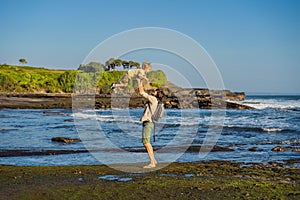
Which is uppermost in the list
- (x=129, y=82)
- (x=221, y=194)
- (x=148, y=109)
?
(x=129, y=82)

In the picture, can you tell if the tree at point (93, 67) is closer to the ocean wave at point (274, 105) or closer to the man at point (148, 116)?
the ocean wave at point (274, 105)

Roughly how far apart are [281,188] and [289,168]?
2.82m

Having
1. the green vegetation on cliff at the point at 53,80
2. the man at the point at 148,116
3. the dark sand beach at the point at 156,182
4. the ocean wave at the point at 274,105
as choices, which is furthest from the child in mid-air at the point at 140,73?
the green vegetation on cliff at the point at 53,80

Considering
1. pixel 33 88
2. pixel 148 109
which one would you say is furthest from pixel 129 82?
pixel 33 88

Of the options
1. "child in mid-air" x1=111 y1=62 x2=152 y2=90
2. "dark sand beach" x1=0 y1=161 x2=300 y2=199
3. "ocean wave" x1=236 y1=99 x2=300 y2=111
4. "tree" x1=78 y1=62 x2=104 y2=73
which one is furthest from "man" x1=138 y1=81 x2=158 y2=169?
"ocean wave" x1=236 y1=99 x2=300 y2=111

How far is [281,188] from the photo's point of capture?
8523 millimetres

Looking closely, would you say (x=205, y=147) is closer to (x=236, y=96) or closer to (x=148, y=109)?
(x=148, y=109)

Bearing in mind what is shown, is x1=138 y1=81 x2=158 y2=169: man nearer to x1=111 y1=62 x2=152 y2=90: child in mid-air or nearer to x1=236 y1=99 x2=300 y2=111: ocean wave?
x1=111 y1=62 x2=152 y2=90: child in mid-air

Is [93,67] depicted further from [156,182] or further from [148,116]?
[156,182]

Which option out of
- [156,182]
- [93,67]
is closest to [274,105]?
[93,67]

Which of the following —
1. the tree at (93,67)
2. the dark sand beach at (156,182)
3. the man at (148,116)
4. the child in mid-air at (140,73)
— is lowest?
the dark sand beach at (156,182)

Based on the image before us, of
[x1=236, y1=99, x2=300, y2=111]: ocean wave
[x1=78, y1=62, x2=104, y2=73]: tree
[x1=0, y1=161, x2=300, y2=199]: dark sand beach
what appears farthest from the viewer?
[x1=236, y1=99, x2=300, y2=111]: ocean wave

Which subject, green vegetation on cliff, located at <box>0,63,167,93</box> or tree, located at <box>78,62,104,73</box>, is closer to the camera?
tree, located at <box>78,62,104,73</box>

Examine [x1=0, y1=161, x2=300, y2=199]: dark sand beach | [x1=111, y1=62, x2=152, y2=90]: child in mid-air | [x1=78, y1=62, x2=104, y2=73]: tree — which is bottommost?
[x1=0, y1=161, x2=300, y2=199]: dark sand beach
